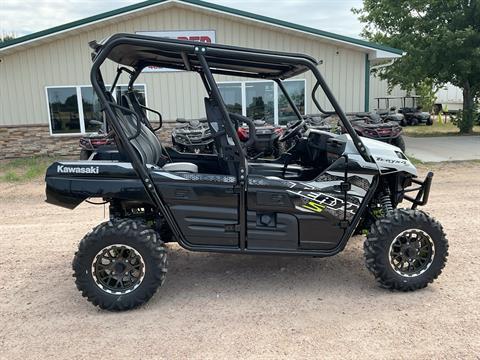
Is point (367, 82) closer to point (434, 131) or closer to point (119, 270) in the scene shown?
point (434, 131)

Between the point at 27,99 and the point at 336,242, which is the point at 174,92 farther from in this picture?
the point at 336,242

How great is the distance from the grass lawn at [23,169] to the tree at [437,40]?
42.3 ft

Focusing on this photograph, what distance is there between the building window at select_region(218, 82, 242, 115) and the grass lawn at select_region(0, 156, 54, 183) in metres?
5.40

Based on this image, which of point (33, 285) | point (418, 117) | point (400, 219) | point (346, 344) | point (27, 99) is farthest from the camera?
point (418, 117)

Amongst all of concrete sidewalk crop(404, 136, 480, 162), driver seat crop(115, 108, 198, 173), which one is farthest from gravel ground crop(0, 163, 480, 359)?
concrete sidewalk crop(404, 136, 480, 162)

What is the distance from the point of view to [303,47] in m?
13.7

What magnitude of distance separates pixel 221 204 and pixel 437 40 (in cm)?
1506

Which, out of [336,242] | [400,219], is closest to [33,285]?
[336,242]

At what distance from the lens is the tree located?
15.7 m

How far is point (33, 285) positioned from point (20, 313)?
1.85 feet

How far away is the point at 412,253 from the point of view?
Answer: 12.8 ft

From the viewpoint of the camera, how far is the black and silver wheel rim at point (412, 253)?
3.86 meters

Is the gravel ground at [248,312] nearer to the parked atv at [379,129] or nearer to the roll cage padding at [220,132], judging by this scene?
the roll cage padding at [220,132]

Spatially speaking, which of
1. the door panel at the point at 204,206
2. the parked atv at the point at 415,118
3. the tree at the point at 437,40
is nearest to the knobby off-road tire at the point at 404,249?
the door panel at the point at 204,206
